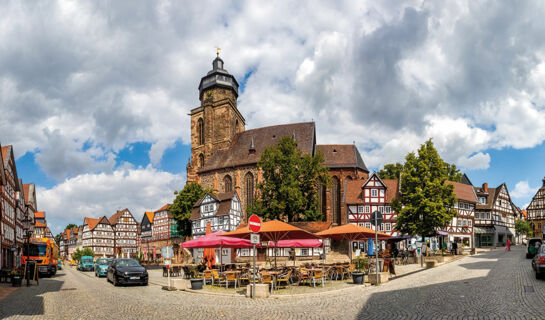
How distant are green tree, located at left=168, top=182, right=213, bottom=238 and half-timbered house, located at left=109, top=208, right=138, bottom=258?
46039 mm

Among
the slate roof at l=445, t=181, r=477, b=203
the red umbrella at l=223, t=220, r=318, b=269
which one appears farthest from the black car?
the slate roof at l=445, t=181, r=477, b=203

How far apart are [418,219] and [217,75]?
156 ft

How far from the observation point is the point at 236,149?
69.9m

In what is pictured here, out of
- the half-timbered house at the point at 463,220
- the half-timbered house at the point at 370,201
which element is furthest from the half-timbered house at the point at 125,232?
the half-timbered house at the point at 463,220

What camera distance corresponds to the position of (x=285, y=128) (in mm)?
68875

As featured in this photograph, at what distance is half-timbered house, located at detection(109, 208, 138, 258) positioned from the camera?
106 m

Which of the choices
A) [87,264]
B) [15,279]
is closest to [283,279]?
[15,279]

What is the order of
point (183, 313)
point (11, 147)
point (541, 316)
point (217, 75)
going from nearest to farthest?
point (541, 316), point (183, 313), point (11, 147), point (217, 75)

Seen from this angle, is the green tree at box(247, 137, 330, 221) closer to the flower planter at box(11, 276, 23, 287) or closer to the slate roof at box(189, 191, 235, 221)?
the slate roof at box(189, 191, 235, 221)

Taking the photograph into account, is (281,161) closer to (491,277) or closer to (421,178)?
(421,178)

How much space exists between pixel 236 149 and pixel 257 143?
3430mm

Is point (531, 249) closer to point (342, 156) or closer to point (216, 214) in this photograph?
point (342, 156)

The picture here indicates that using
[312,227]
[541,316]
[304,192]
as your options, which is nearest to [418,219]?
[312,227]

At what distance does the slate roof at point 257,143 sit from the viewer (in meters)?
65.3
